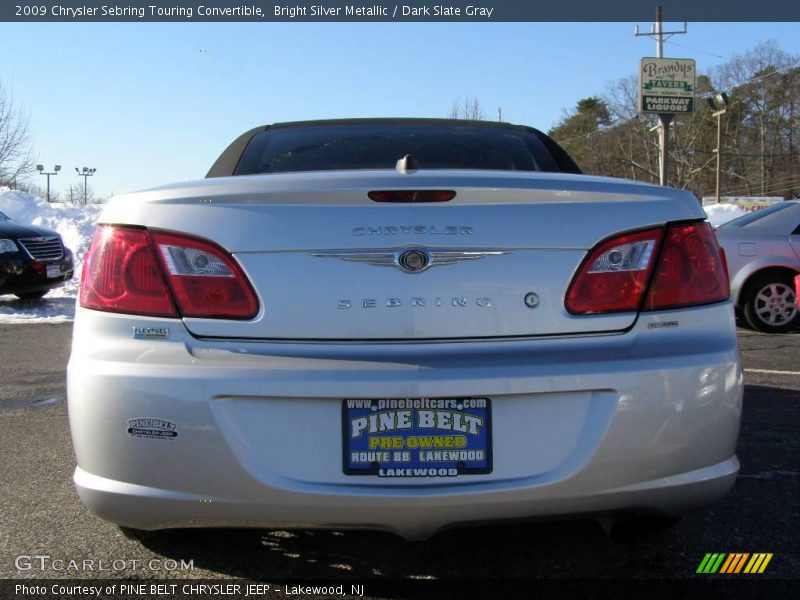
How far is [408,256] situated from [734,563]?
1.49 metres

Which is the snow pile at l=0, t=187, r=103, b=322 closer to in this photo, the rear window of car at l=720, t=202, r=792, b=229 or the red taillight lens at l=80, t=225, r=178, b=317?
the red taillight lens at l=80, t=225, r=178, b=317

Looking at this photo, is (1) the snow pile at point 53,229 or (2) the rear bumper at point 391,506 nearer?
(2) the rear bumper at point 391,506

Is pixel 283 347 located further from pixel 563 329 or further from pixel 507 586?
pixel 507 586

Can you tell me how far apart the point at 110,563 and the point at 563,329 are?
1.62 m

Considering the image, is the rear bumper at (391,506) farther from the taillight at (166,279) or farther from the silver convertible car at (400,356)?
the taillight at (166,279)

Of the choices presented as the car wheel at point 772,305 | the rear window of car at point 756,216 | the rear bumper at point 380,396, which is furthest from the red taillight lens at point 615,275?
the rear window of car at point 756,216

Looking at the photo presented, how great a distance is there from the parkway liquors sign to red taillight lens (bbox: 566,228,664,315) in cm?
2342

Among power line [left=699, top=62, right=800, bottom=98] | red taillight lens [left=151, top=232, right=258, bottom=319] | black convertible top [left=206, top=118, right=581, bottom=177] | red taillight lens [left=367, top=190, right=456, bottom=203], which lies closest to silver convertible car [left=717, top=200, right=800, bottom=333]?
black convertible top [left=206, top=118, right=581, bottom=177]

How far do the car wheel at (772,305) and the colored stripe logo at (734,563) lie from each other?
5.91 metres

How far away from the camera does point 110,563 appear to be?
7.93ft

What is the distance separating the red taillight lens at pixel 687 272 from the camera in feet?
6.81

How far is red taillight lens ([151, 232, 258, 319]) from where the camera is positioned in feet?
6.50

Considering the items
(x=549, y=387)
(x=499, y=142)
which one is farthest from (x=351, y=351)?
(x=499, y=142)

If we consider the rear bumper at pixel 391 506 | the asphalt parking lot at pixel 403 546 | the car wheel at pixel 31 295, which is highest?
the car wheel at pixel 31 295
